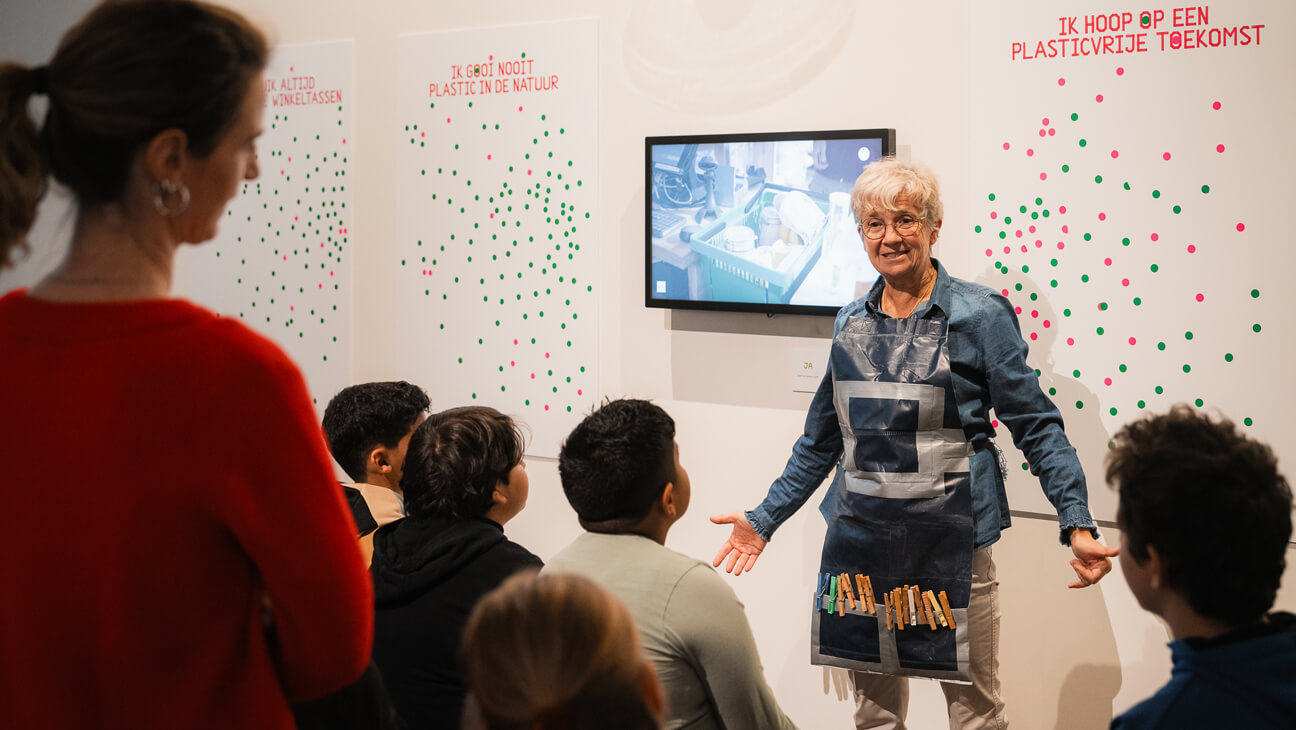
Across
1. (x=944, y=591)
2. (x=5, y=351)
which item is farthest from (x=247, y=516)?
(x=944, y=591)

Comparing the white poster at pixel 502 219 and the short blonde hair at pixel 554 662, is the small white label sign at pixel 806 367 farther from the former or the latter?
the short blonde hair at pixel 554 662

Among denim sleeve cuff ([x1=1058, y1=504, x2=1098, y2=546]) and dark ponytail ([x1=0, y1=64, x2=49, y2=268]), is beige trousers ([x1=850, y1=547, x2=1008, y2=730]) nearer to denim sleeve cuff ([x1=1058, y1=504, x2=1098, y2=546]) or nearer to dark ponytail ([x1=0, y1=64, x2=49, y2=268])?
denim sleeve cuff ([x1=1058, y1=504, x2=1098, y2=546])

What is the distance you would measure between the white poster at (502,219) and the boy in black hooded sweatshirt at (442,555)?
152 centimetres

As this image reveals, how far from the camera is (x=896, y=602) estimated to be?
254 centimetres

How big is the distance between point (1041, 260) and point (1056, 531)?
2.45 feet

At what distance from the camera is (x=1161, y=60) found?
2.76 m

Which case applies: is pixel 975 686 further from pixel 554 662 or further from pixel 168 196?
pixel 168 196

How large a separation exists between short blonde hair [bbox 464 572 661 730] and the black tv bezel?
86.1 inches

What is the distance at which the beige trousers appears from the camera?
2.59 metres

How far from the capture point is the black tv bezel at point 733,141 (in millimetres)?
3059

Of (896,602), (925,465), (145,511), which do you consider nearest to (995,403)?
(925,465)

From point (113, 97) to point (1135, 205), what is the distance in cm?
257

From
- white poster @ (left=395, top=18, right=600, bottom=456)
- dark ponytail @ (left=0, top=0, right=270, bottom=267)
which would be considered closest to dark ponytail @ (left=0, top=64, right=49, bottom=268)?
dark ponytail @ (left=0, top=0, right=270, bottom=267)

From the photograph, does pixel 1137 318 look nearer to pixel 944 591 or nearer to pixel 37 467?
pixel 944 591
